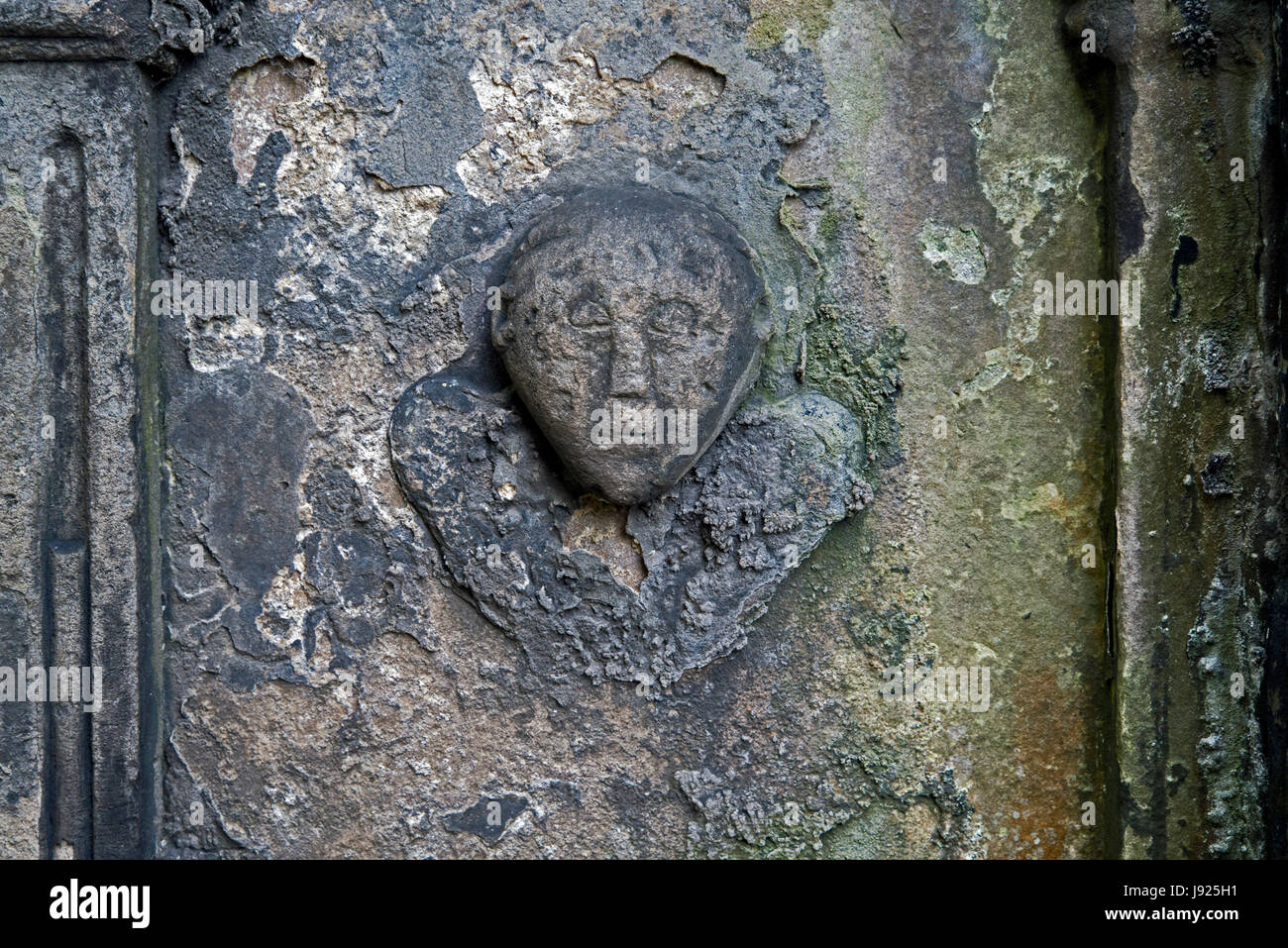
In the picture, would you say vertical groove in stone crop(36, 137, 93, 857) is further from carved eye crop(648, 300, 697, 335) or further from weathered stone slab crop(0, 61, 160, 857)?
carved eye crop(648, 300, 697, 335)

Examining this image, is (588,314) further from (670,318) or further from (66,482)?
(66,482)

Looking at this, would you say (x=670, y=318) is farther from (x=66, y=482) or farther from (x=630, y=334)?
(x=66, y=482)

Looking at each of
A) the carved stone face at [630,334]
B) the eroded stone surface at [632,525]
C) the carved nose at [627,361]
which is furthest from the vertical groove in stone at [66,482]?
the carved nose at [627,361]

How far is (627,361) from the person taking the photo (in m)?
1.92

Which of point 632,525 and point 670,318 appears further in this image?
point 632,525

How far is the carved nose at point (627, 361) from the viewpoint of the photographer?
1918mm

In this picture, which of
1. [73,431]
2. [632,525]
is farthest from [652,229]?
[73,431]

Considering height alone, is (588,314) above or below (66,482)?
above

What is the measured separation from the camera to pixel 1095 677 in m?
2.11

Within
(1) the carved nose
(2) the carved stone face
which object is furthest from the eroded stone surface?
(1) the carved nose

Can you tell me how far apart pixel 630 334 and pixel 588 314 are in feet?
0.26

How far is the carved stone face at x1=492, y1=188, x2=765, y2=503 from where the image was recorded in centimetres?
192

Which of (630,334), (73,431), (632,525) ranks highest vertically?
(630,334)

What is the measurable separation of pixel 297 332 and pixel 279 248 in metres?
→ 0.15
